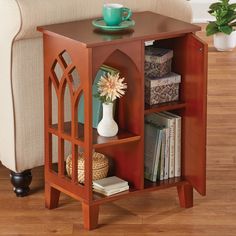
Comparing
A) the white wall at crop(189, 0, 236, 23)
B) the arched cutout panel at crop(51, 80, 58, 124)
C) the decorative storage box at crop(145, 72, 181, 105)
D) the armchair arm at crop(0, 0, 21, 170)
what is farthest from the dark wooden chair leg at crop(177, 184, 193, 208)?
the white wall at crop(189, 0, 236, 23)

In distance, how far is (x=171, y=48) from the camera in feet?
11.1

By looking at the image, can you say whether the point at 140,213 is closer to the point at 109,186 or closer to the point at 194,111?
the point at 109,186

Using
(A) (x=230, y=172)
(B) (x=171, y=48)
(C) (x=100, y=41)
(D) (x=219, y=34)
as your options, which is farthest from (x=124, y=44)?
(D) (x=219, y=34)

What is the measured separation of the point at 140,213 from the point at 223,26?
7.63 feet

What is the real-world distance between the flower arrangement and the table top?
15 centimetres

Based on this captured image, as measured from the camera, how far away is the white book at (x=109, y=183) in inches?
128

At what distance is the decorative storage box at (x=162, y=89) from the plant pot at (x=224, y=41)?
2.22m

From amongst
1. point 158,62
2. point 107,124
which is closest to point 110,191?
point 107,124

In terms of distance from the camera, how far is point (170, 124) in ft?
11.0

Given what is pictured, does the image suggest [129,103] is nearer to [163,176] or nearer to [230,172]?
[163,176]

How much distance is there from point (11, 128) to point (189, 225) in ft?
2.53

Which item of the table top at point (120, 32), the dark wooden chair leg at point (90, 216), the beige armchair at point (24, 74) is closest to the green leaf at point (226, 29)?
the beige armchair at point (24, 74)

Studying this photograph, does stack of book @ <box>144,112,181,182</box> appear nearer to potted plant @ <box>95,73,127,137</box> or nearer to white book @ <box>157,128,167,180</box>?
white book @ <box>157,128,167,180</box>

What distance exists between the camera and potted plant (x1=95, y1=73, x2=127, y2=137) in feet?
10.3
